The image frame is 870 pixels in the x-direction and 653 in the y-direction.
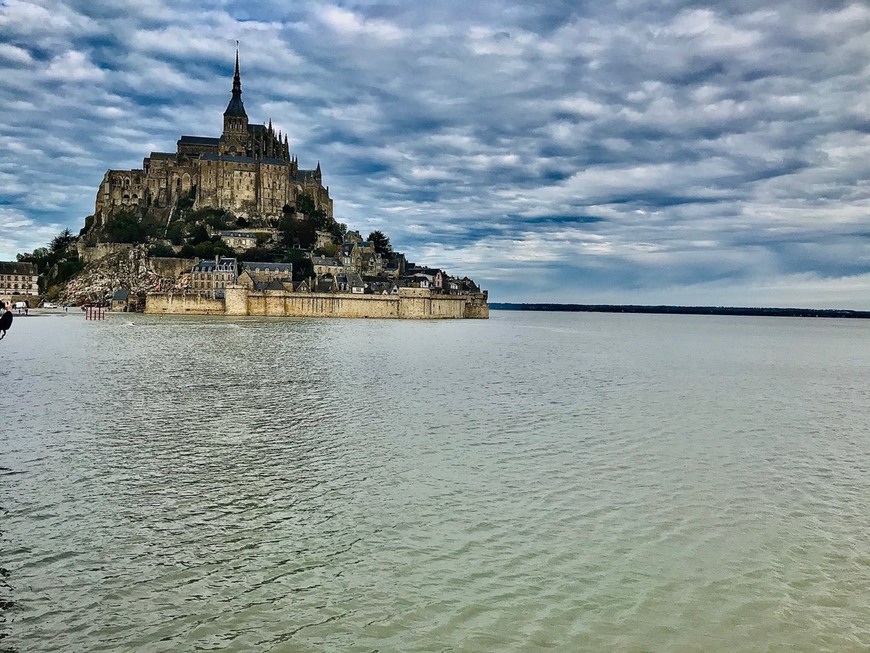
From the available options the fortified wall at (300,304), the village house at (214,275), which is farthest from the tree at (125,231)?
the village house at (214,275)

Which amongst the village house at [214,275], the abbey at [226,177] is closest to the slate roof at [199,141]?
the abbey at [226,177]

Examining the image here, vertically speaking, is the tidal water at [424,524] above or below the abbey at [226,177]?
below

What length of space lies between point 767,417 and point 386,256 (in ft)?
290

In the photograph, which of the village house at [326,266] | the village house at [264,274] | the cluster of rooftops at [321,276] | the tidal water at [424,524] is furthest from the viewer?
the village house at [326,266]

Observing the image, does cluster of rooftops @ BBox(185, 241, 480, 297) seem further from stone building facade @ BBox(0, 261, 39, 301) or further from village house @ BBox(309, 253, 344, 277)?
stone building facade @ BBox(0, 261, 39, 301)

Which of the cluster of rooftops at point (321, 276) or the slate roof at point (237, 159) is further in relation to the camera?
the slate roof at point (237, 159)

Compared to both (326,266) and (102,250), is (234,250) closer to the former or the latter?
(326,266)

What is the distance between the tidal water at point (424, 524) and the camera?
5840mm

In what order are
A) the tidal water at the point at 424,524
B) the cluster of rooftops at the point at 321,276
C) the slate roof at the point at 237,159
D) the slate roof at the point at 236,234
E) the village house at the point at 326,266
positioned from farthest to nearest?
the slate roof at the point at 237,159, the slate roof at the point at 236,234, the village house at the point at 326,266, the cluster of rooftops at the point at 321,276, the tidal water at the point at 424,524

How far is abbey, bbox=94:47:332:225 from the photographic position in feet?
316

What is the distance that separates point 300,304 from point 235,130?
34.4m

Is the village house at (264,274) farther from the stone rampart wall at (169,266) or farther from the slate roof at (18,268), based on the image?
the slate roof at (18,268)

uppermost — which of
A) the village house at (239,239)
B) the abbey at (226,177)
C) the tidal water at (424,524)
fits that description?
the abbey at (226,177)

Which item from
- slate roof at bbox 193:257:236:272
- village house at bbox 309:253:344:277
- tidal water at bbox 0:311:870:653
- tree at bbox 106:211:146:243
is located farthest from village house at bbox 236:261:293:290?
tidal water at bbox 0:311:870:653
